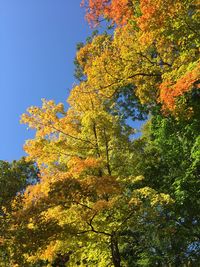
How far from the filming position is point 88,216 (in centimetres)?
1209

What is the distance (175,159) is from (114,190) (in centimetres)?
562

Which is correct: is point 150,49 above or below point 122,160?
above

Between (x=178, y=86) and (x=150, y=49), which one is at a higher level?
(x=150, y=49)

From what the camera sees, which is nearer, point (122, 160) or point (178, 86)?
point (178, 86)

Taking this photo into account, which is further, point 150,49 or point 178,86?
point 150,49

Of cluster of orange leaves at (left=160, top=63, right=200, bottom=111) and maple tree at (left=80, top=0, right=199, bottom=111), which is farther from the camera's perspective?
maple tree at (left=80, top=0, right=199, bottom=111)

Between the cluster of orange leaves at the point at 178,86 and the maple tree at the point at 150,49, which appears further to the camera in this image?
the maple tree at the point at 150,49

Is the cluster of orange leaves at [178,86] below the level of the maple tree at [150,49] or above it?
below

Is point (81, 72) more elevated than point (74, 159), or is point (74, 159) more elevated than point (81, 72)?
point (81, 72)

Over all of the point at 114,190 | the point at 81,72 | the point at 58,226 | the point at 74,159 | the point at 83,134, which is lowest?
the point at 58,226

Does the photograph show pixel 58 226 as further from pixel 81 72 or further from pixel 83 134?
pixel 81 72

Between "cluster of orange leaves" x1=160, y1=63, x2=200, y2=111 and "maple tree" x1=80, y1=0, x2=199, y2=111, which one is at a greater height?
"maple tree" x1=80, y1=0, x2=199, y2=111

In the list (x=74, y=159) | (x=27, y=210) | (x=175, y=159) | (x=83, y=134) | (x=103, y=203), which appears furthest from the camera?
(x=175, y=159)

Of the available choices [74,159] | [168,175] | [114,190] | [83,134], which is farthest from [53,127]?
[168,175]
